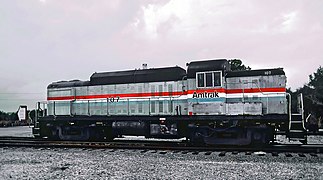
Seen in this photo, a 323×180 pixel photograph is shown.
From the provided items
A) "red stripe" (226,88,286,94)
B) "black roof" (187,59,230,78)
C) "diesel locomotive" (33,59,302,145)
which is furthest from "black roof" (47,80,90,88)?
"red stripe" (226,88,286,94)

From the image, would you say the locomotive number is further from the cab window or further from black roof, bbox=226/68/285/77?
black roof, bbox=226/68/285/77

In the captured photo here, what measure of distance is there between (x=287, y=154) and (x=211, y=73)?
422 centimetres

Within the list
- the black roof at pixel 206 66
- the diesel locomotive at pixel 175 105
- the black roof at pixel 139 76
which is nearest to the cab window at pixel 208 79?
the diesel locomotive at pixel 175 105

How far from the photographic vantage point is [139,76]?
1408 centimetres

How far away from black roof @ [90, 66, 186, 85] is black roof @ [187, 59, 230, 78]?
0.58 m

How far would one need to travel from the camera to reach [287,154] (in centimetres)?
1005

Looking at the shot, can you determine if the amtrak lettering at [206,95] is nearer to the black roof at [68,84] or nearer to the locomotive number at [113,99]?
the locomotive number at [113,99]

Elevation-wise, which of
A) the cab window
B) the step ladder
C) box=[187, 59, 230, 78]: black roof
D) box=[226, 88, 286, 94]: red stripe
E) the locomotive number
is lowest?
the step ladder

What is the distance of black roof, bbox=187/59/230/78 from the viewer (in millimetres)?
12305

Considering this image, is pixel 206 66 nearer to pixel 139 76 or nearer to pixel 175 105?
pixel 175 105

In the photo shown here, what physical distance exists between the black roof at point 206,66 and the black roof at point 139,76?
58 centimetres

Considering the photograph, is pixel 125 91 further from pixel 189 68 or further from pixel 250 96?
pixel 250 96

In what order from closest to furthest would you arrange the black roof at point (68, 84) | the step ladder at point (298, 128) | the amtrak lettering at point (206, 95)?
the step ladder at point (298, 128), the amtrak lettering at point (206, 95), the black roof at point (68, 84)

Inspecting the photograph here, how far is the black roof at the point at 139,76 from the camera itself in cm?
1345
